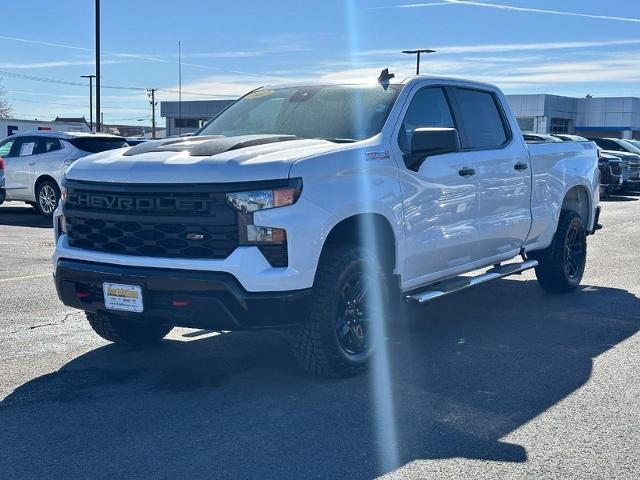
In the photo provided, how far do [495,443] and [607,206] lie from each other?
17.7 metres

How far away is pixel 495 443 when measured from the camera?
4309mm

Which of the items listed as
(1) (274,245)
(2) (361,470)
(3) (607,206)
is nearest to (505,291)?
(1) (274,245)

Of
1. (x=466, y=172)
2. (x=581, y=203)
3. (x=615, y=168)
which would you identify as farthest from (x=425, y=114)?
(x=615, y=168)

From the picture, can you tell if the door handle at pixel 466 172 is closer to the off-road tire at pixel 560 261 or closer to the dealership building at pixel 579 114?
the off-road tire at pixel 560 261

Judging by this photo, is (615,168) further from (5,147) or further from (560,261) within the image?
(560,261)

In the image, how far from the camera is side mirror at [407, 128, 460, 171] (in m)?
5.79

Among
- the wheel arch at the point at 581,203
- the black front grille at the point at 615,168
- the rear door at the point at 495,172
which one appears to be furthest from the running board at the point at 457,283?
the black front grille at the point at 615,168

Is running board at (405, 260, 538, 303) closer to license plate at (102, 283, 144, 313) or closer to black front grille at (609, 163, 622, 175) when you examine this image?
license plate at (102, 283, 144, 313)

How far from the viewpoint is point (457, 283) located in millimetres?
6496

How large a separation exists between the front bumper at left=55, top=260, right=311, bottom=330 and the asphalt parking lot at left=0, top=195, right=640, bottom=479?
478 millimetres

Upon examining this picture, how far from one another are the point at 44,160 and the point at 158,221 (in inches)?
486

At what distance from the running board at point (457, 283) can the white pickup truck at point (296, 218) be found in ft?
0.11

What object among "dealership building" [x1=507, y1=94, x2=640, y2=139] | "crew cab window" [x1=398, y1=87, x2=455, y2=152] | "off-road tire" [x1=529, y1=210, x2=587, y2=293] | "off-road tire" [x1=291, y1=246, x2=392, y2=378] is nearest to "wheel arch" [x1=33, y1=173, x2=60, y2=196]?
"off-road tire" [x1=529, y1=210, x2=587, y2=293]

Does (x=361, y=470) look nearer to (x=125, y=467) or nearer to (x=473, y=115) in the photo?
(x=125, y=467)
